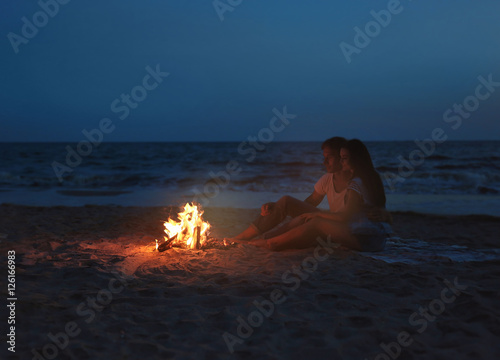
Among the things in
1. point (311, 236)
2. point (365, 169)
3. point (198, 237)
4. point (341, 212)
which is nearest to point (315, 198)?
point (311, 236)

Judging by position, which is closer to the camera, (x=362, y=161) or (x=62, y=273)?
(x=62, y=273)

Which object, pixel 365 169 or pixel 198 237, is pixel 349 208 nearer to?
pixel 365 169

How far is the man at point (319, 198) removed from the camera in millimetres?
5516

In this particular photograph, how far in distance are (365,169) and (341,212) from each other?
634 millimetres

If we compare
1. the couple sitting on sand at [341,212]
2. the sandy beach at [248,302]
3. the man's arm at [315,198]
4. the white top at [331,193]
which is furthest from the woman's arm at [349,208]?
the man's arm at [315,198]

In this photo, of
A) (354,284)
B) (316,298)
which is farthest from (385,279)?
(316,298)

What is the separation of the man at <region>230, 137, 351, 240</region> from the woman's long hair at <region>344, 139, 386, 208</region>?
0.26m

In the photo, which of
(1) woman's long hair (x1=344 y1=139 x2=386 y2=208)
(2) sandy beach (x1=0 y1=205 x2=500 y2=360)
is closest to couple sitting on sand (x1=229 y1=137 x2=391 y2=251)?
(1) woman's long hair (x1=344 y1=139 x2=386 y2=208)

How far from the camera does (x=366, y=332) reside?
10.1ft

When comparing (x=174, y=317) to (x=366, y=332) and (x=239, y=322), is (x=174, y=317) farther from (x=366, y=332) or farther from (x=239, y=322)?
(x=366, y=332)

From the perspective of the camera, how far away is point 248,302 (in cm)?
369

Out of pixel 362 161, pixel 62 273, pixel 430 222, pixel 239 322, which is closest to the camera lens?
pixel 239 322

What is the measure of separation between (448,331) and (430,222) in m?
6.22

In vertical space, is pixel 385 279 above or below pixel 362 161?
below
